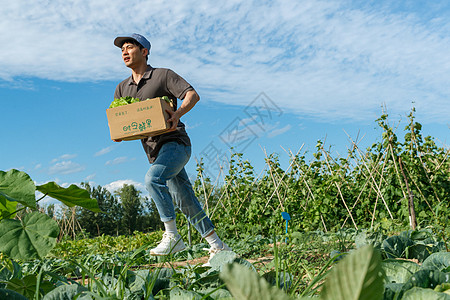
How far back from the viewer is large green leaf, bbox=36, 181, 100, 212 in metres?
1.13

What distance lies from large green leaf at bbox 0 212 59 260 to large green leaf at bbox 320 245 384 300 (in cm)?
78

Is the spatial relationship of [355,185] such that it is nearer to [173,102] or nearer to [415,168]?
[415,168]

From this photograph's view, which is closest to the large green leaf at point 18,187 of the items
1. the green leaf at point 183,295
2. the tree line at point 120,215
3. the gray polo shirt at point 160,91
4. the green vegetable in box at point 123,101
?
the green leaf at point 183,295

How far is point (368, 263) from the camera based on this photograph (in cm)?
31

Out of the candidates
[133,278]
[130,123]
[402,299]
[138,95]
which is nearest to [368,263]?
[402,299]

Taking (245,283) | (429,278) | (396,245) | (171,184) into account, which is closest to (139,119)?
(171,184)

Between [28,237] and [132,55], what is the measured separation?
8.96ft

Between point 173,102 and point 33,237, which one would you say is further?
point 173,102

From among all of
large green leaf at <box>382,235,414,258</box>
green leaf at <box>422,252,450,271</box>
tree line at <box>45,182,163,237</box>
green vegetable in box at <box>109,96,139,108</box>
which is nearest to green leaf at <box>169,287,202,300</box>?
green leaf at <box>422,252,450,271</box>

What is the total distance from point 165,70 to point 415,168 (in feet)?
12.6

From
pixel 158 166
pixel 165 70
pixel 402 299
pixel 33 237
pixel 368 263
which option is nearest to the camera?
pixel 368 263

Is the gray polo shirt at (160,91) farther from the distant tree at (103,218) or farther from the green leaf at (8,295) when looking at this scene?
the distant tree at (103,218)

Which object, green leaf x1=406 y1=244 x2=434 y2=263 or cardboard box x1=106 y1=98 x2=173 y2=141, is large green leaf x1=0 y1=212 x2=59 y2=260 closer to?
green leaf x1=406 y1=244 x2=434 y2=263

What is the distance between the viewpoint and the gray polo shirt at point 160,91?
3.18 meters
